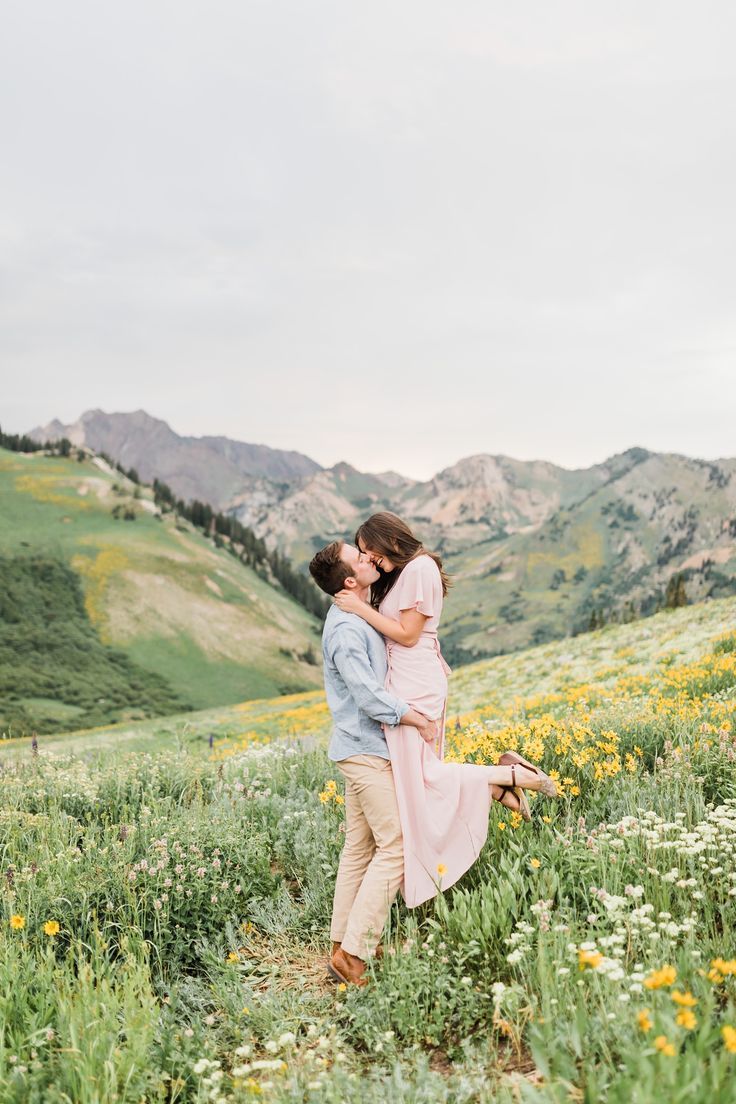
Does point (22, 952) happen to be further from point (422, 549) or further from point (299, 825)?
point (422, 549)

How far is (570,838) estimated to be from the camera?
210 inches

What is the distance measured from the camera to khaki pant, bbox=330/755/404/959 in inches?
190

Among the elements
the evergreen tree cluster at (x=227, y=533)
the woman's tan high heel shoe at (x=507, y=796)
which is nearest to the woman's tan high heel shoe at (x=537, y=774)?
the woman's tan high heel shoe at (x=507, y=796)

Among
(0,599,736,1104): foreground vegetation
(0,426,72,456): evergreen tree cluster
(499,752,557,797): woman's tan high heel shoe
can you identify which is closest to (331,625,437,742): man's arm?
(499,752,557,797): woman's tan high heel shoe

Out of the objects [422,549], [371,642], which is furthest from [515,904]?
[422,549]

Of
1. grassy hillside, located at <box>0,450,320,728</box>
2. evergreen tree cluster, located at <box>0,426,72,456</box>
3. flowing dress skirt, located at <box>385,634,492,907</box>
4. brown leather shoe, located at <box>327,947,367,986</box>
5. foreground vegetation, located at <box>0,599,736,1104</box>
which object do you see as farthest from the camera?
evergreen tree cluster, located at <box>0,426,72,456</box>

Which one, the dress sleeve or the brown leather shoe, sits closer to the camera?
the brown leather shoe

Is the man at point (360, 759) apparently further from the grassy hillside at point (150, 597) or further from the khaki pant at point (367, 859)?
the grassy hillside at point (150, 597)

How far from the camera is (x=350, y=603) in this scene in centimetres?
511

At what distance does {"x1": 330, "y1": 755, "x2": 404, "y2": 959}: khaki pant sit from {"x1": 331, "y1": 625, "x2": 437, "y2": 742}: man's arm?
374 mm

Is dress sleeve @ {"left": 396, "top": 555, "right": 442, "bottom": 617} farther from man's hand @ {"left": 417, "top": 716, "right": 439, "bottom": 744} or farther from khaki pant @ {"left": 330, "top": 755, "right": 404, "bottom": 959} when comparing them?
khaki pant @ {"left": 330, "top": 755, "right": 404, "bottom": 959}

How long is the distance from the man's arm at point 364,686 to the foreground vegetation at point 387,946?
1239 millimetres

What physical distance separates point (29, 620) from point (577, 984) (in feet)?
405

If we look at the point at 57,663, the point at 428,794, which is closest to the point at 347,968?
the point at 428,794
